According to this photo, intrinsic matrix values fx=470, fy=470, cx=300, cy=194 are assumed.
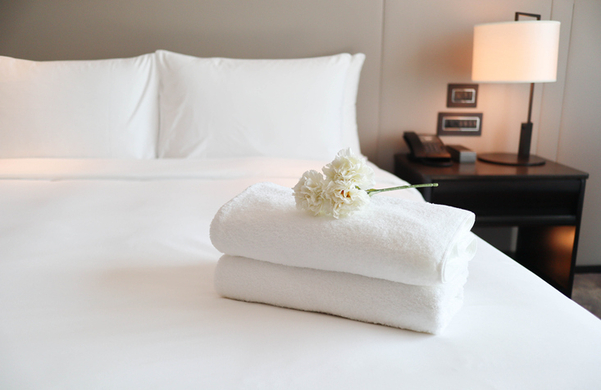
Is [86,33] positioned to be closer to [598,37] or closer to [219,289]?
[219,289]

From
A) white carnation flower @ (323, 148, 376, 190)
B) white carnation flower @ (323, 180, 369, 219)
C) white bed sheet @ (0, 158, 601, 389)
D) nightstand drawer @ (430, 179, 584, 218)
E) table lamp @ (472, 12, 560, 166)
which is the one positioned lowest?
nightstand drawer @ (430, 179, 584, 218)

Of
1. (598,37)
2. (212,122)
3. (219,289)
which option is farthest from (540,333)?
(598,37)

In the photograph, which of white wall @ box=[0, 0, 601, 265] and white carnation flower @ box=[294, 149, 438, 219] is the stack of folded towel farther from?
white wall @ box=[0, 0, 601, 265]

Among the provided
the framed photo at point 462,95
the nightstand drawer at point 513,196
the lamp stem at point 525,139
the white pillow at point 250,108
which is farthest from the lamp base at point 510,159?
the white pillow at point 250,108

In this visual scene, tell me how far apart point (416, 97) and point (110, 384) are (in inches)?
83.4

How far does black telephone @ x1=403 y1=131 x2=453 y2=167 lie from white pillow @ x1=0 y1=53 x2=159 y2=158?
49.7 inches

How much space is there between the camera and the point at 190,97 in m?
2.04

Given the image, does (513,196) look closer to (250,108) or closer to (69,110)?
(250,108)

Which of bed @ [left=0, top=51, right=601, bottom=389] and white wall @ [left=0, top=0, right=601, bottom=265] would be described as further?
white wall @ [left=0, top=0, right=601, bottom=265]

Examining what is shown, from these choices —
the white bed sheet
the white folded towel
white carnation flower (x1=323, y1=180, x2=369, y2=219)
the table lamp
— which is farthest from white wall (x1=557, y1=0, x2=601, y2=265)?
white carnation flower (x1=323, y1=180, x2=369, y2=219)

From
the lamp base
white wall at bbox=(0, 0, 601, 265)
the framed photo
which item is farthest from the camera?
the framed photo

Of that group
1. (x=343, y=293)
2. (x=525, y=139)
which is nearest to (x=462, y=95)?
(x=525, y=139)

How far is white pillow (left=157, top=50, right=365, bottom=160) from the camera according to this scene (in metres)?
2.00

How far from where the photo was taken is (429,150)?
2.21 metres
